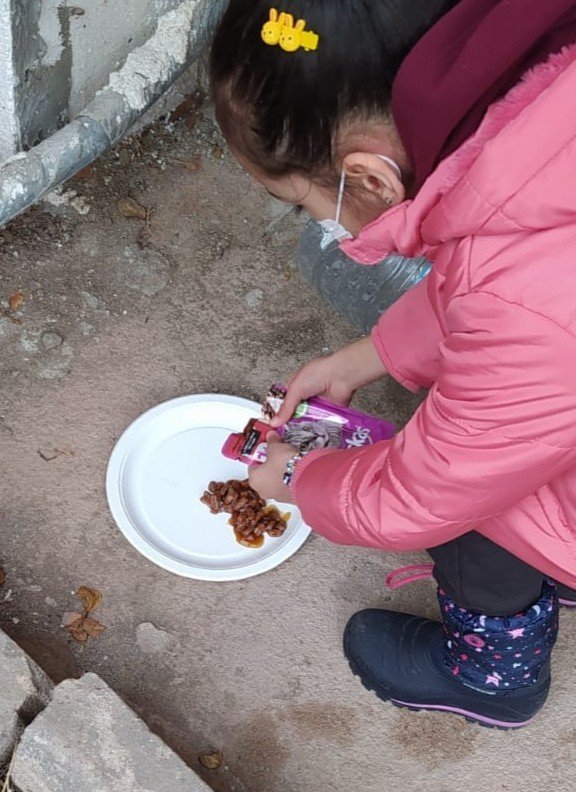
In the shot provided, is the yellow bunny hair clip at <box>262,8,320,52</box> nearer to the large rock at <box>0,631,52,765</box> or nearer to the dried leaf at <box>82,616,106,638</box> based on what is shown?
the large rock at <box>0,631,52,765</box>

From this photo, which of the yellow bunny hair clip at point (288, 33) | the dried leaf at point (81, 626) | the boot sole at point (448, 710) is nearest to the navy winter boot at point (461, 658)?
the boot sole at point (448, 710)

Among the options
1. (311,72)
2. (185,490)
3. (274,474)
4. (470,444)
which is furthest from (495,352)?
(185,490)

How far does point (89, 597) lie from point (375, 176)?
1.36 meters

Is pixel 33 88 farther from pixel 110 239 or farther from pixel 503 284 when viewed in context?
pixel 503 284

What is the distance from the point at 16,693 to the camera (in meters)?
1.89

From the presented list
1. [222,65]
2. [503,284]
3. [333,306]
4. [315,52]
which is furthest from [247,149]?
[333,306]

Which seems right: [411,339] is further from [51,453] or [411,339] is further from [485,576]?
[51,453]

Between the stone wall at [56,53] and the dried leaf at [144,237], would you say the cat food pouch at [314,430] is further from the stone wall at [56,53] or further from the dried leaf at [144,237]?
the stone wall at [56,53]

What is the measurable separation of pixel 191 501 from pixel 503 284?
134 centimetres

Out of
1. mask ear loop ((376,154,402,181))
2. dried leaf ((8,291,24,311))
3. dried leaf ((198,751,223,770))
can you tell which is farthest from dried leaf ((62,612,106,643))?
mask ear loop ((376,154,402,181))

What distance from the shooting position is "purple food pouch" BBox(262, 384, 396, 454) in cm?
215

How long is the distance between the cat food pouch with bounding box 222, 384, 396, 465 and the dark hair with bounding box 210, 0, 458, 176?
0.88 metres

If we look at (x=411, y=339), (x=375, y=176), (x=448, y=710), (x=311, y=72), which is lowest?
(x=448, y=710)

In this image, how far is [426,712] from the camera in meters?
2.21
